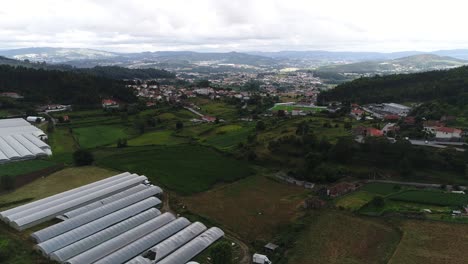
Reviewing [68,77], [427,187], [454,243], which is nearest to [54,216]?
[454,243]

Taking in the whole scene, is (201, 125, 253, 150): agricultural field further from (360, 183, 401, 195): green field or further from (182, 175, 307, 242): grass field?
(360, 183, 401, 195): green field

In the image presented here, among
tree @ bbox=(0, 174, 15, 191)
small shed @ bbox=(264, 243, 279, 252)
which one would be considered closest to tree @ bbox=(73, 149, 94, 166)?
tree @ bbox=(0, 174, 15, 191)

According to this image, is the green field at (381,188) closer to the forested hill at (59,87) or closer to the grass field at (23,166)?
the grass field at (23,166)

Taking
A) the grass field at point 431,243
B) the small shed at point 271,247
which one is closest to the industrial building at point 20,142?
the small shed at point 271,247

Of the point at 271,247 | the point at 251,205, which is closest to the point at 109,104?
the point at 251,205

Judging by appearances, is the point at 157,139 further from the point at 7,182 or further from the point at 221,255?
the point at 221,255

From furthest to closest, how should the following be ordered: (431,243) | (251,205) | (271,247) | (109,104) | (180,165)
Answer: (109,104) → (180,165) → (251,205) → (431,243) → (271,247)

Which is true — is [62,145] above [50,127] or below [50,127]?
below
